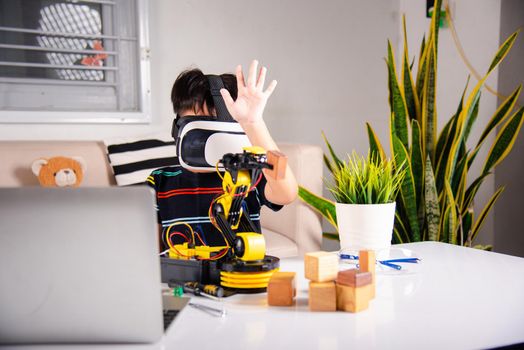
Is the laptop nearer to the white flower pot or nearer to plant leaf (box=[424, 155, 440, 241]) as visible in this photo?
the white flower pot

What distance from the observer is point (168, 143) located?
2.51 m

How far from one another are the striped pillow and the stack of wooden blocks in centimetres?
165

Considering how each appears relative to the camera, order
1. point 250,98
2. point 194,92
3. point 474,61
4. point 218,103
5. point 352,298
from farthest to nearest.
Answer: point 474,61, point 194,92, point 218,103, point 250,98, point 352,298

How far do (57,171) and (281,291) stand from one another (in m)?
1.60

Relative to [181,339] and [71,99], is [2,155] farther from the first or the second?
[181,339]

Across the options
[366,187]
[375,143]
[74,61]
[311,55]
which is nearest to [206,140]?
[366,187]

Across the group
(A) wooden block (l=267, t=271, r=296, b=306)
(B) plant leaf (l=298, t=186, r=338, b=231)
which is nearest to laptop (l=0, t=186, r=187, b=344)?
(A) wooden block (l=267, t=271, r=296, b=306)

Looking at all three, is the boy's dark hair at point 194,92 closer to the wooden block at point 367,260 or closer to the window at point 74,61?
the wooden block at point 367,260

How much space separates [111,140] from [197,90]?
1205mm

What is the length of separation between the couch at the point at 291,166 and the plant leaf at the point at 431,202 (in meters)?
0.50

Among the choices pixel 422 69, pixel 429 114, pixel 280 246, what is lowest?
pixel 280 246

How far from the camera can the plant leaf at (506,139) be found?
2.17 m

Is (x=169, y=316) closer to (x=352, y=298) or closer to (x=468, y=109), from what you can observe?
(x=352, y=298)

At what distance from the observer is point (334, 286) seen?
77cm
